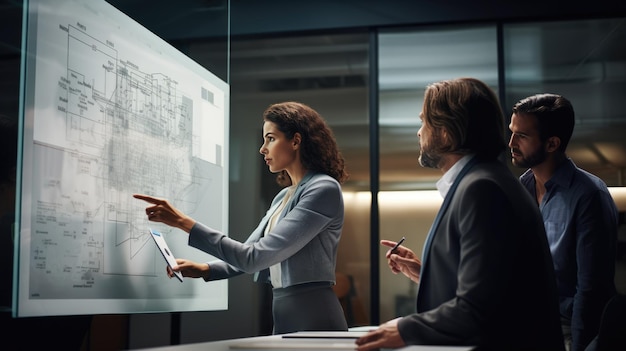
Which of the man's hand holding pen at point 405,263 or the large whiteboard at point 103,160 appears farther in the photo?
the man's hand holding pen at point 405,263

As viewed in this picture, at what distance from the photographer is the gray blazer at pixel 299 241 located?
2.40 metres

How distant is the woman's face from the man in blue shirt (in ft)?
2.86

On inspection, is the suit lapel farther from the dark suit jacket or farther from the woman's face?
the woman's face

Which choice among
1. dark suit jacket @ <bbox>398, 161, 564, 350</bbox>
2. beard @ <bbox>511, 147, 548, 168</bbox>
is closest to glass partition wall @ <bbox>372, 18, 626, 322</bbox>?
beard @ <bbox>511, 147, 548, 168</bbox>

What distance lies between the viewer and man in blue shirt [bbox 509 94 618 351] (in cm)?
252

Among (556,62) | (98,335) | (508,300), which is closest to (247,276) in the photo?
(98,335)

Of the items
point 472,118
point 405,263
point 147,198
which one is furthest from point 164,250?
point 472,118

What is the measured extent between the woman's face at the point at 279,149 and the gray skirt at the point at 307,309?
499 mm

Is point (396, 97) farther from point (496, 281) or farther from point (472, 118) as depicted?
point (496, 281)

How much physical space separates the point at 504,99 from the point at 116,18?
2981 mm

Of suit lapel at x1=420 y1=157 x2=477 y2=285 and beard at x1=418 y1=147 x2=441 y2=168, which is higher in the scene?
beard at x1=418 y1=147 x2=441 y2=168

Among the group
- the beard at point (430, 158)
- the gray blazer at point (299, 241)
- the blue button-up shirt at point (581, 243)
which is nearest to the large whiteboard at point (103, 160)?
the gray blazer at point (299, 241)

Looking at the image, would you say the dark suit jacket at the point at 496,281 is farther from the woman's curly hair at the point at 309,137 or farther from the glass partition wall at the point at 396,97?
the glass partition wall at the point at 396,97

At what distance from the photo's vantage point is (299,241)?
2490 millimetres
